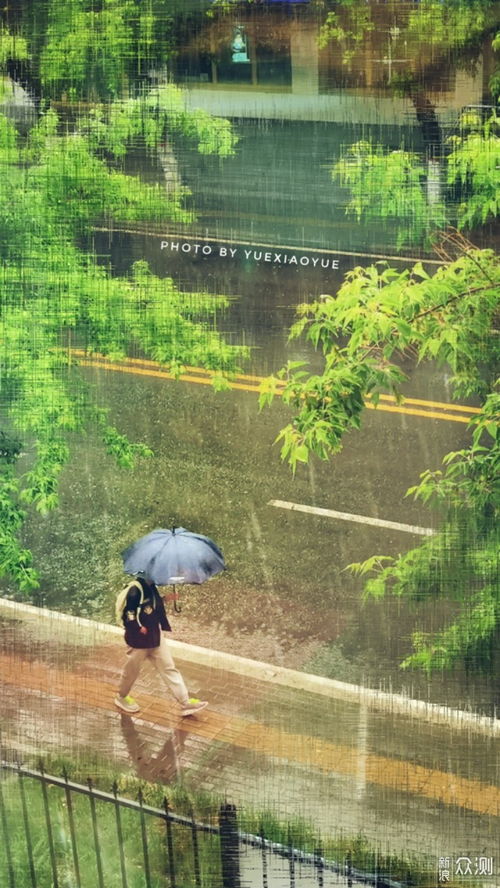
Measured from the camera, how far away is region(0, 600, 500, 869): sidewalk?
627 centimetres

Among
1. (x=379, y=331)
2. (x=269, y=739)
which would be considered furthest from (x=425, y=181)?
(x=269, y=739)

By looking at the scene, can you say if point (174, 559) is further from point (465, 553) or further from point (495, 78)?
point (495, 78)

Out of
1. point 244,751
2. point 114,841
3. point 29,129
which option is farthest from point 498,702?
point 29,129

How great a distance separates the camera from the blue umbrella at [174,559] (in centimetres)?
670

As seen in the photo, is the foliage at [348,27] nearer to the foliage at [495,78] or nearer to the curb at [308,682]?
the foliage at [495,78]

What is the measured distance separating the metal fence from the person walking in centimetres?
122

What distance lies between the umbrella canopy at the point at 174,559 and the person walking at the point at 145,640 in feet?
0.34

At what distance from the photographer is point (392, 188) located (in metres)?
5.55

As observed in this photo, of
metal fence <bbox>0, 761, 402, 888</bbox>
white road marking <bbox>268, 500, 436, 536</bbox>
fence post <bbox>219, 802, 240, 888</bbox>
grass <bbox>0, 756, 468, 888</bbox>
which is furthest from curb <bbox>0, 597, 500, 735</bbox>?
fence post <bbox>219, 802, 240, 888</bbox>

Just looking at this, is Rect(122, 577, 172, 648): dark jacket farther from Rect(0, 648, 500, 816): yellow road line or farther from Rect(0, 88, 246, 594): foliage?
Rect(0, 88, 246, 594): foliage

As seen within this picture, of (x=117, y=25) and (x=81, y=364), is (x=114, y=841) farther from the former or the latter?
(x=117, y=25)

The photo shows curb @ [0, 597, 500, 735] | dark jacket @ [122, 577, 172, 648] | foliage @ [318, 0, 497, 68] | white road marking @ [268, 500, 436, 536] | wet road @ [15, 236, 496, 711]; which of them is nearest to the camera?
foliage @ [318, 0, 497, 68]

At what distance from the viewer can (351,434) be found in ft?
Answer: 30.4

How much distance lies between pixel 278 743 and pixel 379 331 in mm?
3078
